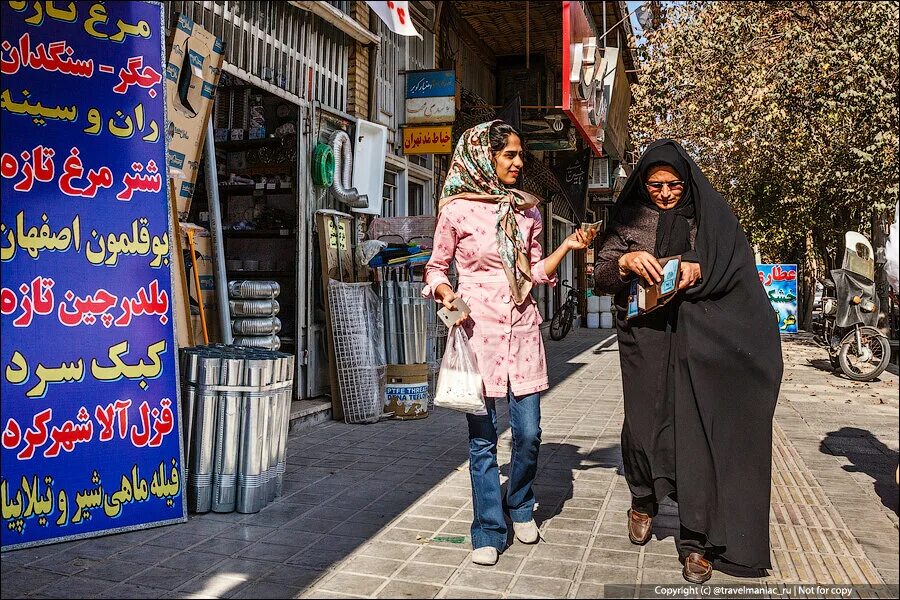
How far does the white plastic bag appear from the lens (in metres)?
3.40

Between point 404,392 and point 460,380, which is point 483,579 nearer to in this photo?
point 460,380

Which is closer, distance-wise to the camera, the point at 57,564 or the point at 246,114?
the point at 57,564

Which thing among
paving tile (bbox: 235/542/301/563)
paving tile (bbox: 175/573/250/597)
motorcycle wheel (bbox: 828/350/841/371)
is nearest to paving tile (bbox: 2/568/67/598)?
paving tile (bbox: 175/573/250/597)

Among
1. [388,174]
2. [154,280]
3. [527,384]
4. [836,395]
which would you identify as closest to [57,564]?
[154,280]

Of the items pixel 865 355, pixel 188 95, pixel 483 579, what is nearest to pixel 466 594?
pixel 483 579

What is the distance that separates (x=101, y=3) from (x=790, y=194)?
54.9 ft

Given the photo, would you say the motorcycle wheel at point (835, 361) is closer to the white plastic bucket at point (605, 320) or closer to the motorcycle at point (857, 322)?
the motorcycle at point (857, 322)

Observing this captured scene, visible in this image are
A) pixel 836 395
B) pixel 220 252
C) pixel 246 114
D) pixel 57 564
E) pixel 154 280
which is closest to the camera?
pixel 57 564

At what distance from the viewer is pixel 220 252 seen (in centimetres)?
612

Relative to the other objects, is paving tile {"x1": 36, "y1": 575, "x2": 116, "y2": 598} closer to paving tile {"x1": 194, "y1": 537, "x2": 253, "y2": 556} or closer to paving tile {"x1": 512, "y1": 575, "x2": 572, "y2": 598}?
paving tile {"x1": 194, "y1": 537, "x2": 253, "y2": 556}

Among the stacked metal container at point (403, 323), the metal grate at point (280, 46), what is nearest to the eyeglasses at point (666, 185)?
the metal grate at point (280, 46)

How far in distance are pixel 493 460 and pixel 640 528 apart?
88 cm

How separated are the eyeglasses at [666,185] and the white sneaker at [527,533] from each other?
172 cm

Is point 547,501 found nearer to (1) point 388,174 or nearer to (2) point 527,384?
(2) point 527,384
